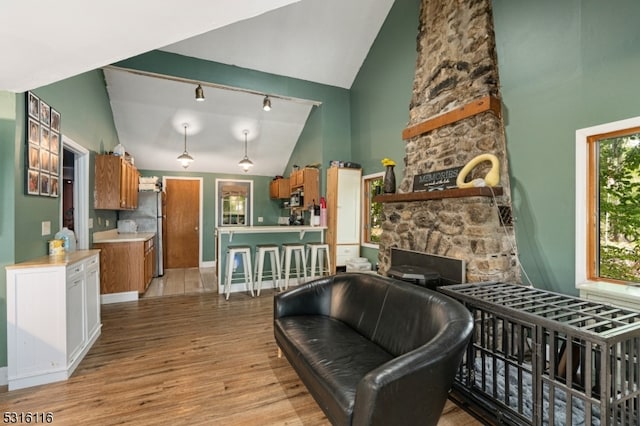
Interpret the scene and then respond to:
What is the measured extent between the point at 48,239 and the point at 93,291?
654mm

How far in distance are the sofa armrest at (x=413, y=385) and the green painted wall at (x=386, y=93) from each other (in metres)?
3.12

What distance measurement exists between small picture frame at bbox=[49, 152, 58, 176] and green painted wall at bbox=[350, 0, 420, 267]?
411 cm

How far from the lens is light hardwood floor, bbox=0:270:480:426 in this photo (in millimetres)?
1934

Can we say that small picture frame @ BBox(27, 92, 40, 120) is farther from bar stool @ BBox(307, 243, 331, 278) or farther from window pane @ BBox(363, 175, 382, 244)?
window pane @ BBox(363, 175, 382, 244)

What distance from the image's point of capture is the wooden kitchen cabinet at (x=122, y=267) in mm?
4242

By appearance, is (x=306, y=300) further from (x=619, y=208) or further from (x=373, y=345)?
(x=619, y=208)

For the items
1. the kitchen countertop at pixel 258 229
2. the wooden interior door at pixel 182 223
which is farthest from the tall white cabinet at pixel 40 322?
the wooden interior door at pixel 182 223

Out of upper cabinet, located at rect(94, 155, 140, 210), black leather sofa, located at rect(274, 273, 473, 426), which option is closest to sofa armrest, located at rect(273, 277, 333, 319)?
black leather sofa, located at rect(274, 273, 473, 426)

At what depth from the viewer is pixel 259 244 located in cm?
509

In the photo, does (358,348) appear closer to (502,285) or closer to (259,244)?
(502,285)

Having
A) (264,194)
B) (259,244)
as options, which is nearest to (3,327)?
(259,244)

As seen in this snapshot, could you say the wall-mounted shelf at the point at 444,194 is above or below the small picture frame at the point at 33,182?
below

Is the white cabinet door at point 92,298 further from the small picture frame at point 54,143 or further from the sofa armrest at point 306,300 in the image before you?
the sofa armrest at point 306,300

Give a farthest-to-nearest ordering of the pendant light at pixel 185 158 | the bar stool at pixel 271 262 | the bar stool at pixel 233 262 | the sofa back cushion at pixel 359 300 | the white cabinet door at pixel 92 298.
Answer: the pendant light at pixel 185 158 → the bar stool at pixel 271 262 → the bar stool at pixel 233 262 → the white cabinet door at pixel 92 298 → the sofa back cushion at pixel 359 300
